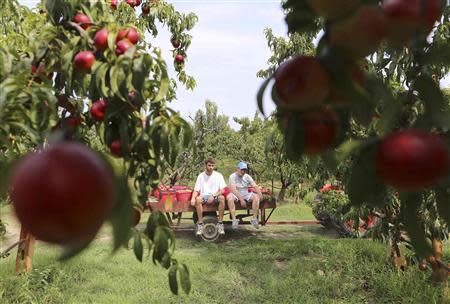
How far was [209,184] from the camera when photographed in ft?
19.9

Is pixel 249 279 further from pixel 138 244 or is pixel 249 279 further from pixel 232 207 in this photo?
pixel 138 244

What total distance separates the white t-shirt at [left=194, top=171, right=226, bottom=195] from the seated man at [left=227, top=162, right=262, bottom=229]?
15cm

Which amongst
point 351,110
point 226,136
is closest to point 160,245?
point 351,110

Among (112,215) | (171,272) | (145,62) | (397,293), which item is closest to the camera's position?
(112,215)

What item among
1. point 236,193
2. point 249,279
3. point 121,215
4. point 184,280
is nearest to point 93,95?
point 184,280

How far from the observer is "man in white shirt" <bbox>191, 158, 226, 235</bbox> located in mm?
5801

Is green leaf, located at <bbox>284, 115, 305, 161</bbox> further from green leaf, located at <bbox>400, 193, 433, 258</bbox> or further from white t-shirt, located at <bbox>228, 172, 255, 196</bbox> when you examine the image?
white t-shirt, located at <bbox>228, 172, 255, 196</bbox>

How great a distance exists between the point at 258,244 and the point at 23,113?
455cm

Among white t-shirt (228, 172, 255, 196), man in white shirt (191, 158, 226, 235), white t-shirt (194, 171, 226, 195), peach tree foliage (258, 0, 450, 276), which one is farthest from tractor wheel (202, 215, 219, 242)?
peach tree foliage (258, 0, 450, 276)

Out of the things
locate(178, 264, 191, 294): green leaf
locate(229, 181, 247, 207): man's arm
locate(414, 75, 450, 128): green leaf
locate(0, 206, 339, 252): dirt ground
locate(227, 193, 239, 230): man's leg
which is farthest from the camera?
locate(0, 206, 339, 252): dirt ground

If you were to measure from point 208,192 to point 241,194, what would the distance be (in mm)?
416

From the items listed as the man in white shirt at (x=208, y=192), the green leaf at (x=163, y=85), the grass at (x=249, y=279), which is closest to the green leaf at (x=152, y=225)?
the green leaf at (x=163, y=85)

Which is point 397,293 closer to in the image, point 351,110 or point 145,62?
point 145,62

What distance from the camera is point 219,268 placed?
4.36m
